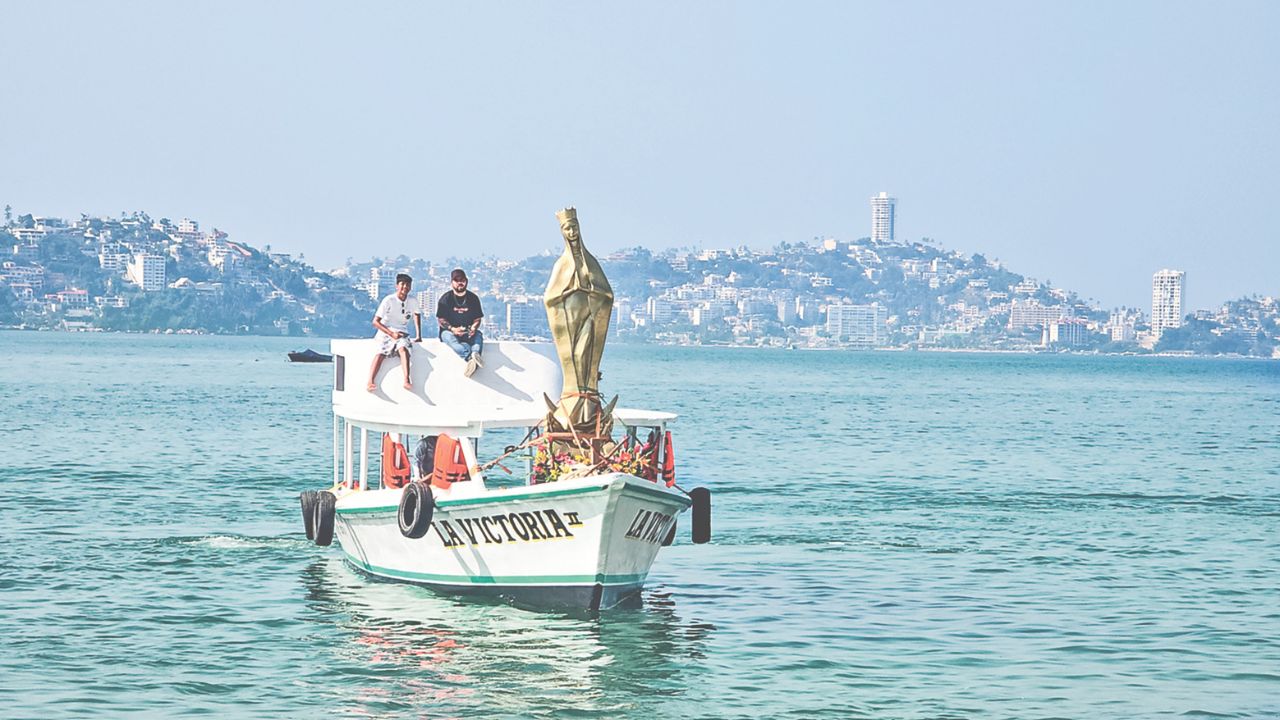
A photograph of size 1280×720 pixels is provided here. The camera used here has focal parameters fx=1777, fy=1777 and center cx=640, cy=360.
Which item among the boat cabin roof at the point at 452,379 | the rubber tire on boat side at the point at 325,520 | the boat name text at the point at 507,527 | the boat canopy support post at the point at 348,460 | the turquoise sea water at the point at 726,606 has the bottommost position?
the turquoise sea water at the point at 726,606

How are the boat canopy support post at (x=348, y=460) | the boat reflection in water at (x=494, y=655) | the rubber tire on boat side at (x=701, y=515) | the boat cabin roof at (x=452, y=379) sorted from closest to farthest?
the boat reflection in water at (x=494, y=655) → the rubber tire on boat side at (x=701, y=515) → the boat cabin roof at (x=452, y=379) → the boat canopy support post at (x=348, y=460)

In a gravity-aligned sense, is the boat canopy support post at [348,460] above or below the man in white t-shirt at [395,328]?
below

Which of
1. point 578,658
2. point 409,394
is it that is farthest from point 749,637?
point 409,394

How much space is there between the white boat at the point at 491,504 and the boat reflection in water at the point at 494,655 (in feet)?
1.23

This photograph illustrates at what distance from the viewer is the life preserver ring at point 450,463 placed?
78.7 ft

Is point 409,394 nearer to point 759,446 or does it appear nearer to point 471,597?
point 471,597

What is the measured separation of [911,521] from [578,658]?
17958 mm

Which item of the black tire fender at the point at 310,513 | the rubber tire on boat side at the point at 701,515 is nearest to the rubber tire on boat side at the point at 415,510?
the rubber tire on boat side at the point at 701,515

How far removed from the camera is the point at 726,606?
84.0 feet

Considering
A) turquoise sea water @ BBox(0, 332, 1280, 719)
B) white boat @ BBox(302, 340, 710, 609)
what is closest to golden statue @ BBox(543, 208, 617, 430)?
white boat @ BBox(302, 340, 710, 609)

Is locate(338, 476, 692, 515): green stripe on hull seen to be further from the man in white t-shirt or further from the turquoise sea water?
the man in white t-shirt

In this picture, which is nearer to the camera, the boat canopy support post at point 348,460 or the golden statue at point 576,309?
the golden statue at point 576,309

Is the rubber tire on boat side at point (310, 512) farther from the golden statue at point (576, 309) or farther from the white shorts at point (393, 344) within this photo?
the golden statue at point (576, 309)

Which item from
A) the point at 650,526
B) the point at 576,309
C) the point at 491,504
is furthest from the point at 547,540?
the point at 576,309
